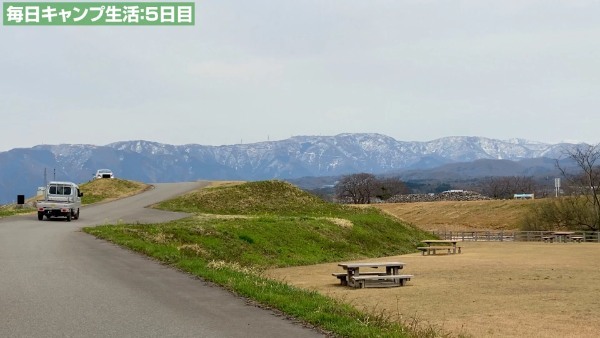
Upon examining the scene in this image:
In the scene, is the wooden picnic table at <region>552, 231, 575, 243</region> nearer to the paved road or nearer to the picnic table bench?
the picnic table bench

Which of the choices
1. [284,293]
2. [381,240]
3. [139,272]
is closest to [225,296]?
[284,293]

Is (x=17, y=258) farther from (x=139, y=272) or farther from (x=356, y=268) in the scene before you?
(x=356, y=268)

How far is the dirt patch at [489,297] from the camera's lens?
14914 millimetres

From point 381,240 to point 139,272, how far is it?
A: 3228 cm

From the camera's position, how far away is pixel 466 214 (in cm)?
11881

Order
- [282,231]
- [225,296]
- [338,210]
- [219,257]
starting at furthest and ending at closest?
[338,210]
[282,231]
[219,257]
[225,296]

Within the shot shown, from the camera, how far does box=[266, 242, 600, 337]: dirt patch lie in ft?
48.9

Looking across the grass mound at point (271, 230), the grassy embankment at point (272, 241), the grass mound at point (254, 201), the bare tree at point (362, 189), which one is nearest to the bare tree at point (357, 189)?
the bare tree at point (362, 189)

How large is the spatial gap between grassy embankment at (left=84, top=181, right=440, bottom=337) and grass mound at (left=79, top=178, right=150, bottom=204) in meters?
9.12

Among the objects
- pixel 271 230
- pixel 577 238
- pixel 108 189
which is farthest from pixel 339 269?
pixel 577 238

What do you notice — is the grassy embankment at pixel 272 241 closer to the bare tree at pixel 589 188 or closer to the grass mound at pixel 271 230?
A: the grass mound at pixel 271 230

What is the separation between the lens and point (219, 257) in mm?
29141

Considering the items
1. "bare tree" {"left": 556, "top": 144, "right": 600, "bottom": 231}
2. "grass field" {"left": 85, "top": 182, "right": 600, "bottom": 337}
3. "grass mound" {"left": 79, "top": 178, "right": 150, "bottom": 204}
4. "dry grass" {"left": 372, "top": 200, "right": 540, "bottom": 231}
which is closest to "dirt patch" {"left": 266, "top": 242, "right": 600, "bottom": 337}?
"grass field" {"left": 85, "top": 182, "right": 600, "bottom": 337}

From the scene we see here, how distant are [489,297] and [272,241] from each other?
18320 mm
